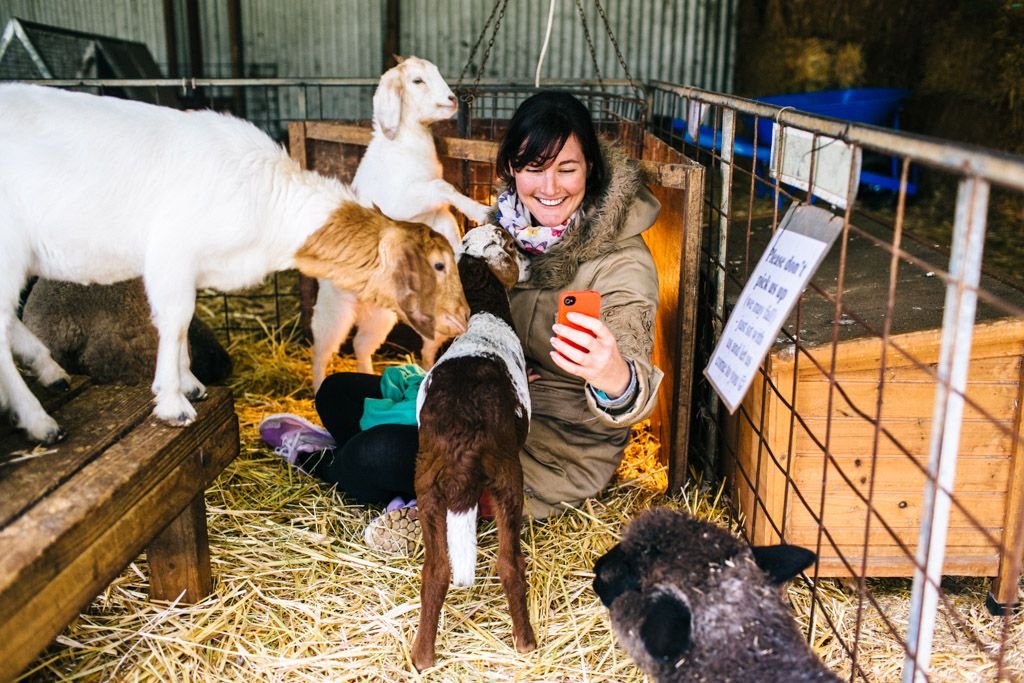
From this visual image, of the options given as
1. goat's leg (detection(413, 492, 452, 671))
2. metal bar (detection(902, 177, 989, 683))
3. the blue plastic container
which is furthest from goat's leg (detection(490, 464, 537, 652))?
the blue plastic container

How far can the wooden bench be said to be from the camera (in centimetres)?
188

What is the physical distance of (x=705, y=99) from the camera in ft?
11.4

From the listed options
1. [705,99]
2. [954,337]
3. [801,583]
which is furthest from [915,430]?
[705,99]

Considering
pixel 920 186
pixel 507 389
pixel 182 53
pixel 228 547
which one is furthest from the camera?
pixel 182 53

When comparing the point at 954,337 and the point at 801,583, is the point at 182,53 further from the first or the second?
the point at 954,337

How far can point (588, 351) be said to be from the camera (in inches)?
89.3

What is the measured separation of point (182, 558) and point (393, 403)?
1.01 metres

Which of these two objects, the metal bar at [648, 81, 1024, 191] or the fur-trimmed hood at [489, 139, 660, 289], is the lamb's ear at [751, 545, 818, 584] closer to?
the metal bar at [648, 81, 1024, 191]

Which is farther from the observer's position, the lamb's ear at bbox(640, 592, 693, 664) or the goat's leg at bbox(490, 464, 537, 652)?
the goat's leg at bbox(490, 464, 537, 652)

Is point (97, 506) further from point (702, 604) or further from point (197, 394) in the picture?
point (702, 604)

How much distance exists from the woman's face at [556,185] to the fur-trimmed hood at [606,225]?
8 cm

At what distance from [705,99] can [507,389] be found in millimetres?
1681

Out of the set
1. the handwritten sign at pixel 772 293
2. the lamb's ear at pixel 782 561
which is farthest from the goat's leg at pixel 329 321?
the lamb's ear at pixel 782 561

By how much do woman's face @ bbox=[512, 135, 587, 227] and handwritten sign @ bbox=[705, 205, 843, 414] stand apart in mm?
785
